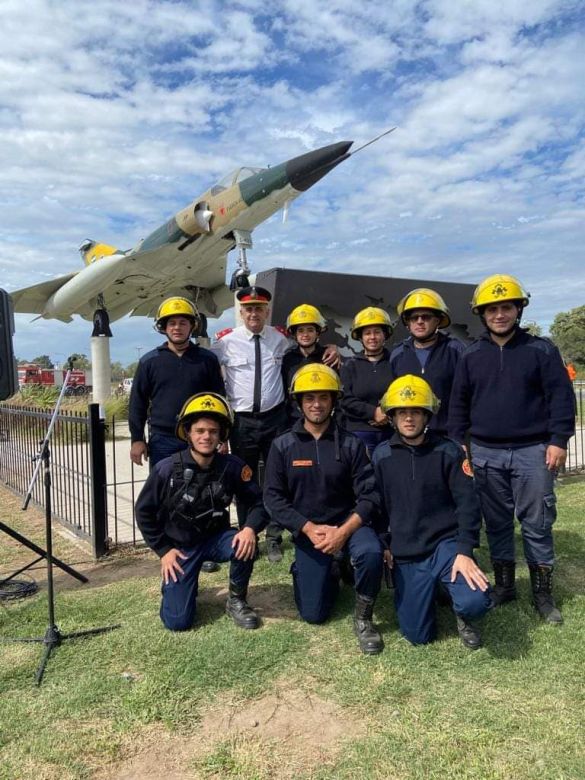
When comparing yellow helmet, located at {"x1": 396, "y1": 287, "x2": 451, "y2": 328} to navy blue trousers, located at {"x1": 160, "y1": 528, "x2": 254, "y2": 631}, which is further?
yellow helmet, located at {"x1": 396, "y1": 287, "x2": 451, "y2": 328}

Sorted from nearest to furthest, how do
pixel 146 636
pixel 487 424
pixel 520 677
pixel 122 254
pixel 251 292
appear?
pixel 520 677 < pixel 146 636 < pixel 487 424 < pixel 251 292 < pixel 122 254

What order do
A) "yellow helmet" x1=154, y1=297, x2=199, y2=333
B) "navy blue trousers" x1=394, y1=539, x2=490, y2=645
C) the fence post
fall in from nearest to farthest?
"navy blue trousers" x1=394, y1=539, x2=490, y2=645 → "yellow helmet" x1=154, y1=297, x2=199, y2=333 → the fence post

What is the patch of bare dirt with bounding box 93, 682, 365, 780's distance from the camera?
228 cm

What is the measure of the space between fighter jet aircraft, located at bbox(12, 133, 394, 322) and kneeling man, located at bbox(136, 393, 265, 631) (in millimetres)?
11420

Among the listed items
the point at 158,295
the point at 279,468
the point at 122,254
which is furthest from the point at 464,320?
the point at 158,295

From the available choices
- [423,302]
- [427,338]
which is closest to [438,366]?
[427,338]

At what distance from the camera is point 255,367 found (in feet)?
15.1

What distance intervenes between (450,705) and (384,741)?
1.37ft

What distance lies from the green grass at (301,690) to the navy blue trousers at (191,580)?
0.10 meters

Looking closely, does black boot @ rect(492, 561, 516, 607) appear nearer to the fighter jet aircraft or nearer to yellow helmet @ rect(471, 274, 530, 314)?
yellow helmet @ rect(471, 274, 530, 314)

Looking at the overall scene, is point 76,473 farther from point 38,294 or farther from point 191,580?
point 38,294

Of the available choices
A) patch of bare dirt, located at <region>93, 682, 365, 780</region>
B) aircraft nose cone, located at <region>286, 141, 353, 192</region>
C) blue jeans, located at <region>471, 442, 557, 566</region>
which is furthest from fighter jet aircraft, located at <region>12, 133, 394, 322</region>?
patch of bare dirt, located at <region>93, 682, 365, 780</region>

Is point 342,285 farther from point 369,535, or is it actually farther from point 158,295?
point 158,295

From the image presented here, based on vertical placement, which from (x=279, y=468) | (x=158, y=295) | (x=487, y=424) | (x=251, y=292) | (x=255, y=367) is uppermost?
(x=158, y=295)
